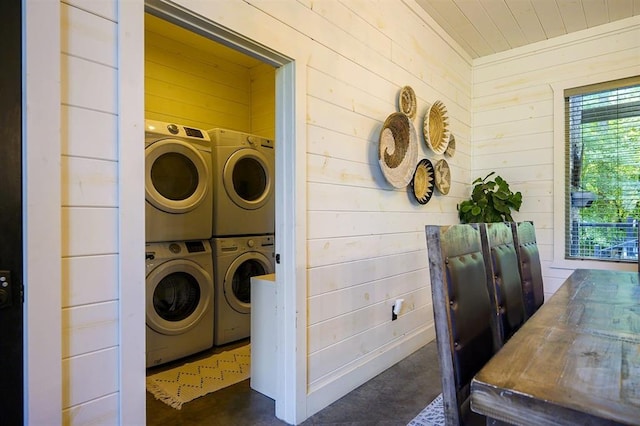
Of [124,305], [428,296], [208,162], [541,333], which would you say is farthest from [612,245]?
[124,305]

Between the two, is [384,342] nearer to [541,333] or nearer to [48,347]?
[541,333]

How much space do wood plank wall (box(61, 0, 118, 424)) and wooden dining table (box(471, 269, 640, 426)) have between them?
1136 mm

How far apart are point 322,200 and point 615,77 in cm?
303

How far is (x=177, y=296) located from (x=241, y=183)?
108 cm

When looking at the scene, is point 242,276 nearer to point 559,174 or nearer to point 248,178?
point 248,178

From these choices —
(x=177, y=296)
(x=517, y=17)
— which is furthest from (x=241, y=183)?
Result: (x=517, y=17)

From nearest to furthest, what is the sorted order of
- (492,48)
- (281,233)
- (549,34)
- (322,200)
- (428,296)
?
(281,233)
(322,200)
(428,296)
(549,34)
(492,48)

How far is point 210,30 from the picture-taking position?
1.54 metres

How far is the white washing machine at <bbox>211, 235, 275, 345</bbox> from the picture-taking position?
117 inches

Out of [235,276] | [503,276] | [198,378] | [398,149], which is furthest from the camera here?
[235,276]

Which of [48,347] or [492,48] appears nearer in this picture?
[48,347]

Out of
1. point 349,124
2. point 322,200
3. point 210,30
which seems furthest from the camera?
point 349,124

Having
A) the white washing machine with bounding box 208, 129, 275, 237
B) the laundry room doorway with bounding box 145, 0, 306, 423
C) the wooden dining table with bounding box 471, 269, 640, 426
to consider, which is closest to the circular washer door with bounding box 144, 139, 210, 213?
the white washing machine with bounding box 208, 129, 275, 237

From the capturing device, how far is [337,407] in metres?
2.05
